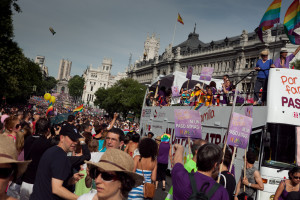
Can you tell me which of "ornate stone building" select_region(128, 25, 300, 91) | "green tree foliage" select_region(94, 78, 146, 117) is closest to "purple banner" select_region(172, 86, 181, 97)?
"ornate stone building" select_region(128, 25, 300, 91)

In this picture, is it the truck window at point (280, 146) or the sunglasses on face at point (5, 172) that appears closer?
the sunglasses on face at point (5, 172)

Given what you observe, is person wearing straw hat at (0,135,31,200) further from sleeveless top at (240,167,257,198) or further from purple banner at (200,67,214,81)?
purple banner at (200,67,214,81)

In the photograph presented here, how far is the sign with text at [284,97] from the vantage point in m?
8.02

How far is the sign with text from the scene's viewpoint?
316 inches

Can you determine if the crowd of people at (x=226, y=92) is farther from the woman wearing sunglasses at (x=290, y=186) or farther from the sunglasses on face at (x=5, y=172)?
the sunglasses on face at (x=5, y=172)

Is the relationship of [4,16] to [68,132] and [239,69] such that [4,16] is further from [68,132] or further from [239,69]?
[239,69]

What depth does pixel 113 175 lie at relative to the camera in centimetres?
269

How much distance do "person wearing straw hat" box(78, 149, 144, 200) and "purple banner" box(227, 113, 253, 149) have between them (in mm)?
4199

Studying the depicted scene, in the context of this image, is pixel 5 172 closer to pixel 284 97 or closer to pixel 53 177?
pixel 53 177

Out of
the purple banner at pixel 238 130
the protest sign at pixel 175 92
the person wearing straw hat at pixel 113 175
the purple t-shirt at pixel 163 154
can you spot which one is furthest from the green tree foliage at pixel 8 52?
the person wearing straw hat at pixel 113 175

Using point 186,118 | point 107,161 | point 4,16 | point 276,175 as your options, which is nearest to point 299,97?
point 276,175

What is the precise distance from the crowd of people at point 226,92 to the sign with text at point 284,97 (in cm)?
42

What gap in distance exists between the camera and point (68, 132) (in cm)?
411

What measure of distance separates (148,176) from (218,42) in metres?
63.7
